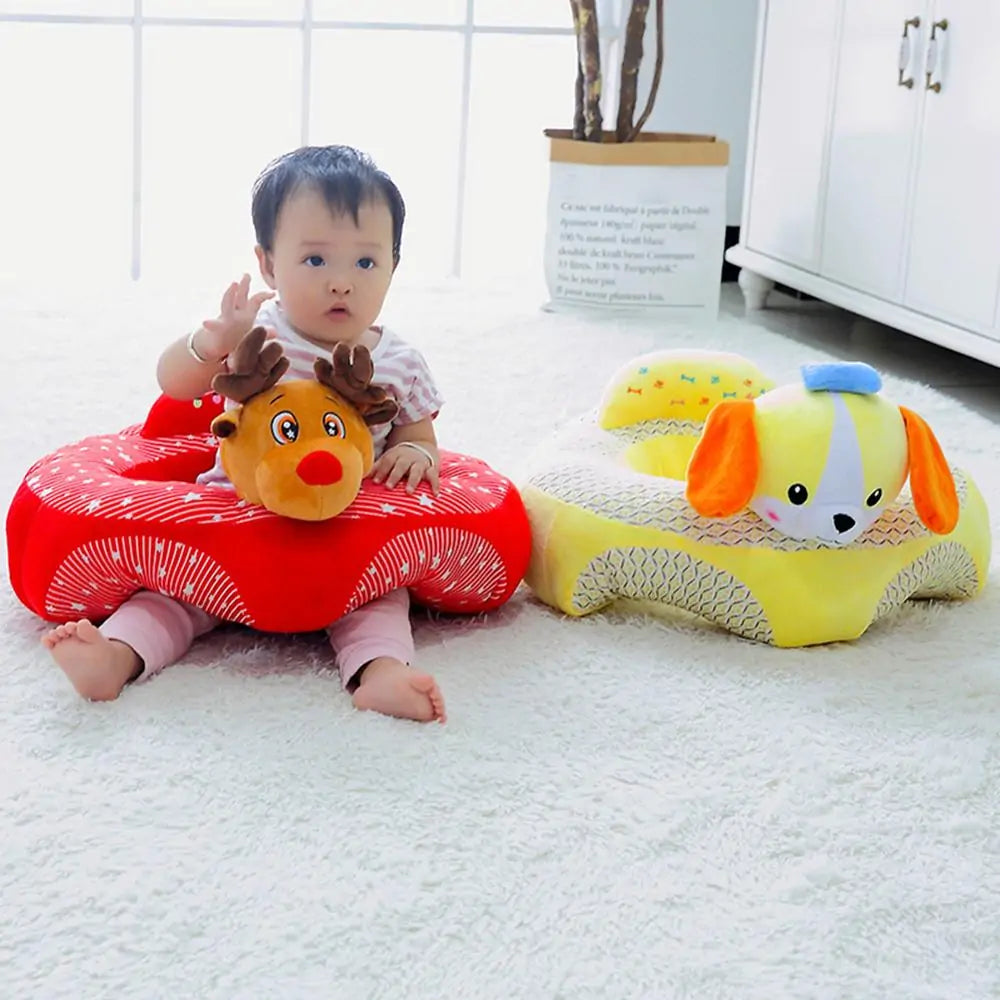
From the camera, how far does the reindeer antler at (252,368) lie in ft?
3.76

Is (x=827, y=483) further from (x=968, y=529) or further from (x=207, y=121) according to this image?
(x=207, y=121)

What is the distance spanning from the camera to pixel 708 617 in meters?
1.30

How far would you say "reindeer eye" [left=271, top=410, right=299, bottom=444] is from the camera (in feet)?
3.80

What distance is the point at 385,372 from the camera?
4.27ft

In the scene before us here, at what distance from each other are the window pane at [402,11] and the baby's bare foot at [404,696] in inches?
102

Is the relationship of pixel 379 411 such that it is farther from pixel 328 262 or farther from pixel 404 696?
pixel 404 696

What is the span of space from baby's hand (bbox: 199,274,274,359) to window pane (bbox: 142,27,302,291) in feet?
6.83

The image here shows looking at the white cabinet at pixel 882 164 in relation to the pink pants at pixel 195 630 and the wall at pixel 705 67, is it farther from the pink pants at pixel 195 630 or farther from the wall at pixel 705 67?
the pink pants at pixel 195 630

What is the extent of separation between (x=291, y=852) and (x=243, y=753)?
0.47 feet

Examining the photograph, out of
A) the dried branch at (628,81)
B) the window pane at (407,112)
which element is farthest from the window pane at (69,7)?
the dried branch at (628,81)

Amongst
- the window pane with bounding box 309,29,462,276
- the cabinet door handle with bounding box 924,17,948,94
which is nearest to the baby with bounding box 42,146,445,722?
the cabinet door handle with bounding box 924,17,948,94

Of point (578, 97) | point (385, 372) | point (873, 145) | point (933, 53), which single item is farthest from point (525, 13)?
point (385, 372)

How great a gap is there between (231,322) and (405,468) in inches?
7.8

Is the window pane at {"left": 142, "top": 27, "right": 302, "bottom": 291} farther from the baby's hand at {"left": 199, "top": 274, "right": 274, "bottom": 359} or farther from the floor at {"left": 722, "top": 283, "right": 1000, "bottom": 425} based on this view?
the baby's hand at {"left": 199, "top": 274, "right": 274, "bottom": 359}
